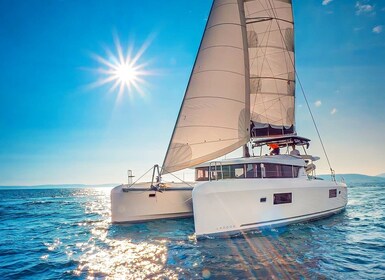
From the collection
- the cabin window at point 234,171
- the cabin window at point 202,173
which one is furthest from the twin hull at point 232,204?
the cabin window at point 234,171

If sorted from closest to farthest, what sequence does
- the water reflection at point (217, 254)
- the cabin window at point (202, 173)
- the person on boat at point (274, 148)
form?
the water reflection at point (217, 254) < the cabin window at point (202, 173) < the person on boat at point (274, 148)

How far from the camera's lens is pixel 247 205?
30.6ft

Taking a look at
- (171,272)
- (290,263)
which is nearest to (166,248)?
(171,272)

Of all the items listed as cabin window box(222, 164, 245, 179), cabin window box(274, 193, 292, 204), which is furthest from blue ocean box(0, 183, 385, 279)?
cabin window box(222, 164, 245, 179)

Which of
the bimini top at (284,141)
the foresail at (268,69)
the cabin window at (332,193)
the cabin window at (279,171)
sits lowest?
the cabin window at (332,193)

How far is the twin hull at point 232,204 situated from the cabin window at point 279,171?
1.59ft

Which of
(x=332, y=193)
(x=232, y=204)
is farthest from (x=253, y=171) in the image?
(x=332, y=193)

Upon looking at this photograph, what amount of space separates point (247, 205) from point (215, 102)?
4.46m

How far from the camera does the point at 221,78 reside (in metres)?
11.5

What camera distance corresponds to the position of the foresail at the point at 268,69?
1711 cm

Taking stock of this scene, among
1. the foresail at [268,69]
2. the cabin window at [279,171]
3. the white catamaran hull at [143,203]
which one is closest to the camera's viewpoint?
the cabin window at [279,171]

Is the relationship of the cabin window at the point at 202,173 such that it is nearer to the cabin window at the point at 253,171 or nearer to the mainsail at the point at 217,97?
the mainsail at the point at 217,97

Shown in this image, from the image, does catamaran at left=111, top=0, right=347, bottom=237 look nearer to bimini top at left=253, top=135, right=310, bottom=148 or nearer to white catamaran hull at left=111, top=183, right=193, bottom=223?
white catamaran hull at left=111, top=183, right=193, bottom=223

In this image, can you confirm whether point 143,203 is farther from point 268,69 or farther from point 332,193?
point 268,69
